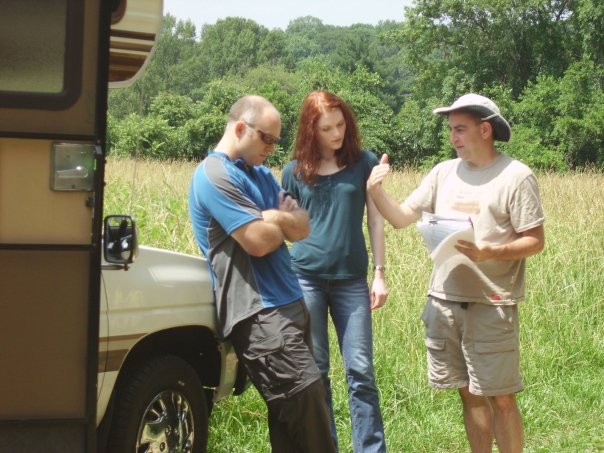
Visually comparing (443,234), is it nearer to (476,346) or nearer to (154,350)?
Answer: (476,346)

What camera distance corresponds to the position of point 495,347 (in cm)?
461

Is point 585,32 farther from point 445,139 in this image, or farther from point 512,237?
point 512,237

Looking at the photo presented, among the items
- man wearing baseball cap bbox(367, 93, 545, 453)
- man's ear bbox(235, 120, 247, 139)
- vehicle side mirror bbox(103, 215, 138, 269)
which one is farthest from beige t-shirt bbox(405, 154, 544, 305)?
vehicle side mirror bbox(103, 215, 138, 269)

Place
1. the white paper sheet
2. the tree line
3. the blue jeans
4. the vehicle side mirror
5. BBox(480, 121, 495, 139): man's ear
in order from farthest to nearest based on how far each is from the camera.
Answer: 1. the tree line
2. the blue jeans
3. BBox(480, 121, 495, 139): man's ear
4. the white paper sheet
5. the vehicle side mirror

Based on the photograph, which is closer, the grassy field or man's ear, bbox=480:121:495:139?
man's ear, bbox=480:121:495:139

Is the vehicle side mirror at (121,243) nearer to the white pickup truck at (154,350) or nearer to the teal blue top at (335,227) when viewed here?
the white pickup truck at (154,350)

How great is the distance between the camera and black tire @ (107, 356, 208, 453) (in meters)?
3.96

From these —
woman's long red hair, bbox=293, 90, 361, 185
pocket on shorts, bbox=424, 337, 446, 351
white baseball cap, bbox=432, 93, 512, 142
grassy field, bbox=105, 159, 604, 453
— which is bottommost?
grassy field, bbox=105, 159, 604, 453

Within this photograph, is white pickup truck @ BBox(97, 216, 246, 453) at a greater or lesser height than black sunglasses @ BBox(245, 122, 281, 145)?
lesser

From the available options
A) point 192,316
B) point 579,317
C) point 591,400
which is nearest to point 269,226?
point 192,316

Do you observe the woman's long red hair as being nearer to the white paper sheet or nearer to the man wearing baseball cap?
the man wearing baseball cap

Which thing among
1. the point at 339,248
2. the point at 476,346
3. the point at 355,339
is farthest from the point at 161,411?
the point at 476,346

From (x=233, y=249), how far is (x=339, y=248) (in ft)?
2.89

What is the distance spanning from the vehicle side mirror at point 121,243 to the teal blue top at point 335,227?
1.41 meters
